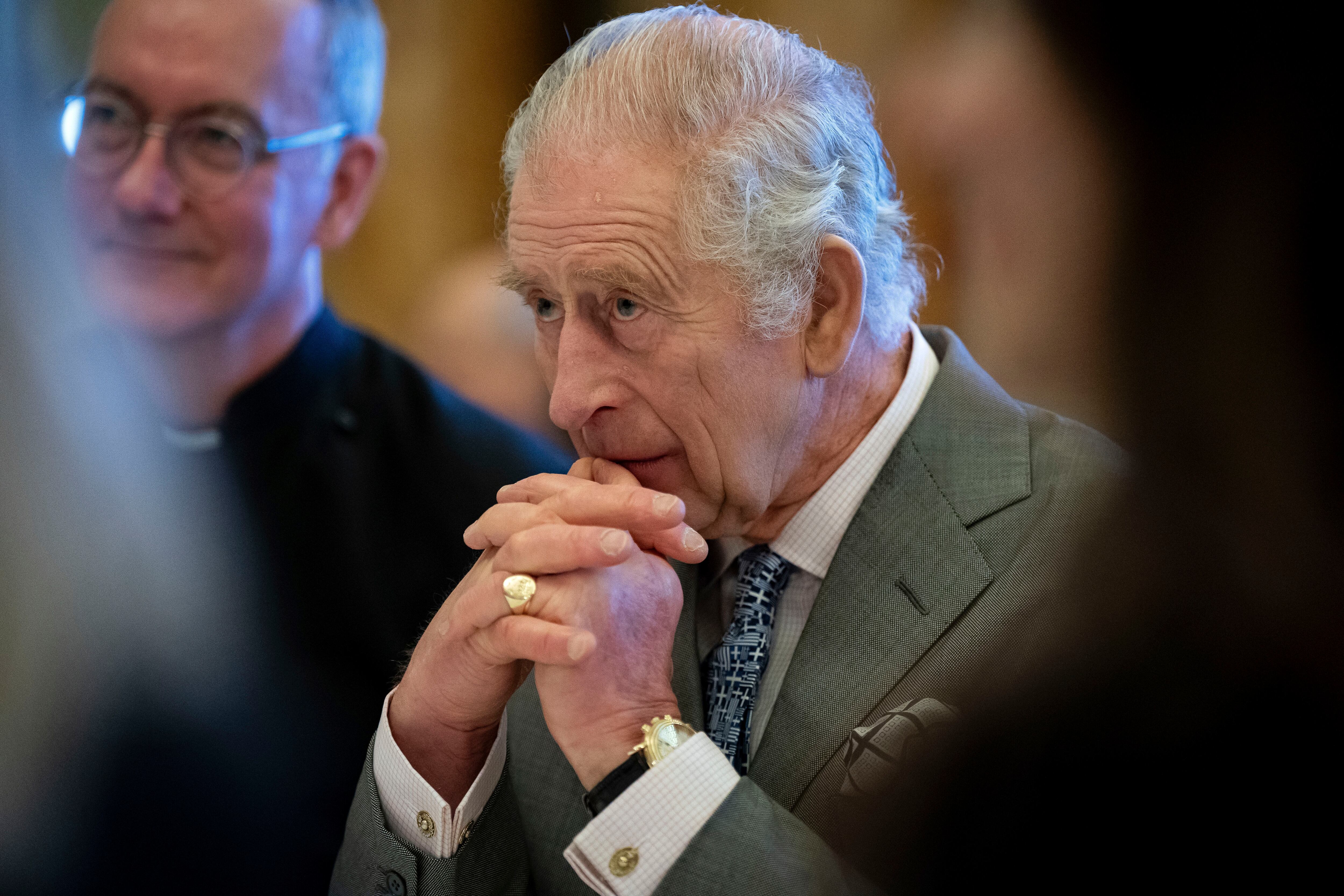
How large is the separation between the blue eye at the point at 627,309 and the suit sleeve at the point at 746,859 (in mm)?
646

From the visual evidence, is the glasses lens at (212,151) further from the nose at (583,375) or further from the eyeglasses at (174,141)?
the nose at (583,375)

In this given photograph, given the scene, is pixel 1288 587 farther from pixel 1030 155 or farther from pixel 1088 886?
pixel 1030 155

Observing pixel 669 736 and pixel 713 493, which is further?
pixel 713 493

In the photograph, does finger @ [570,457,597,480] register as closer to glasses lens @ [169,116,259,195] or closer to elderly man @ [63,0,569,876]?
elderly man @ [63,0,569,876]

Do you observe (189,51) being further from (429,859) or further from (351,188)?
(429,859)

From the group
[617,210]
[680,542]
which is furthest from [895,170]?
[680,542]

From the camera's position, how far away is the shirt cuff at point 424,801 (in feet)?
4.74

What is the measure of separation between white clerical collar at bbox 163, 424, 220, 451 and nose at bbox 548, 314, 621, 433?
64 centimetres

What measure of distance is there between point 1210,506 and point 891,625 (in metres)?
0.99

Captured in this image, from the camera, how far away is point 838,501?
1584 millimetres

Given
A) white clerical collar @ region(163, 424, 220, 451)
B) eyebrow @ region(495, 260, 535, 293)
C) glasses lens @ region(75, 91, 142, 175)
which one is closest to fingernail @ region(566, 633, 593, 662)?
eyebrow @ region(495, 260, 535, 293)

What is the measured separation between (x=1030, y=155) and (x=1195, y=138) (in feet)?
3.08

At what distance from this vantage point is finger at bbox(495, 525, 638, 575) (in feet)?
4.14

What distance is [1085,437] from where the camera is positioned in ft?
4.94
